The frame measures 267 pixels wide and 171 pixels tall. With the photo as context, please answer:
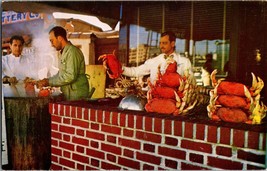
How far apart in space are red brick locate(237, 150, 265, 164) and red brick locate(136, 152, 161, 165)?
0.59 meters

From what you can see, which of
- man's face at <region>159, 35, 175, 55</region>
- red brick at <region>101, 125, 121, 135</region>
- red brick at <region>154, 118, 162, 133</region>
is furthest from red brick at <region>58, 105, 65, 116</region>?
man's face at <region>159, 35, 175, 55</region>

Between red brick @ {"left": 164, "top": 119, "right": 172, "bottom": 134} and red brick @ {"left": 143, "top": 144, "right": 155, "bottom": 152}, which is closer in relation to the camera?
red brick @ {"left": 164, "top": 119, "right": 172, "bottom": 134}

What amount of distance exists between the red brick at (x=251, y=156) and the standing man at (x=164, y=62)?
2.30m

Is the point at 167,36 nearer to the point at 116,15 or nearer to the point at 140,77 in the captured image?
the point at 140,77

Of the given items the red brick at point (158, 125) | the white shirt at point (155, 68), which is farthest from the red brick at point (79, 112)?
the white shirt at point (155, 68)

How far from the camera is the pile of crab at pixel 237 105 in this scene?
7.43 feet

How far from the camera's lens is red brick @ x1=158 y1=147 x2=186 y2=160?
2.23 metres

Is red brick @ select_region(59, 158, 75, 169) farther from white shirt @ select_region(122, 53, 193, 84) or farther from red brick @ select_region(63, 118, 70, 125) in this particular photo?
white shirt @ select_region(122, 53, 193, 84)

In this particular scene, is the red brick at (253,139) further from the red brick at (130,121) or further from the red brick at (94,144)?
the red brick at (94,144)

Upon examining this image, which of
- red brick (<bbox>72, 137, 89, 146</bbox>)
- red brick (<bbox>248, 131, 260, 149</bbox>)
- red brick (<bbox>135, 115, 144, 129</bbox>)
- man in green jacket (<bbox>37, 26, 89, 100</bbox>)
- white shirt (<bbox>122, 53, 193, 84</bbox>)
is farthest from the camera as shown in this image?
white shirt (<bbox>122, 53, 193, 84</bbox>)

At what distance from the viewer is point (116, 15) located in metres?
5.82

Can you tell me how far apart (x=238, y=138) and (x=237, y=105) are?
0.38 meters

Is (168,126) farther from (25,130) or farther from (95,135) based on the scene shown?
(25,130)

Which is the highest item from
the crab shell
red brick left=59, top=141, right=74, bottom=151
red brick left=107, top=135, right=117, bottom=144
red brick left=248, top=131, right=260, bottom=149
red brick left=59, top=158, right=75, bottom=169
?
the crab shell
